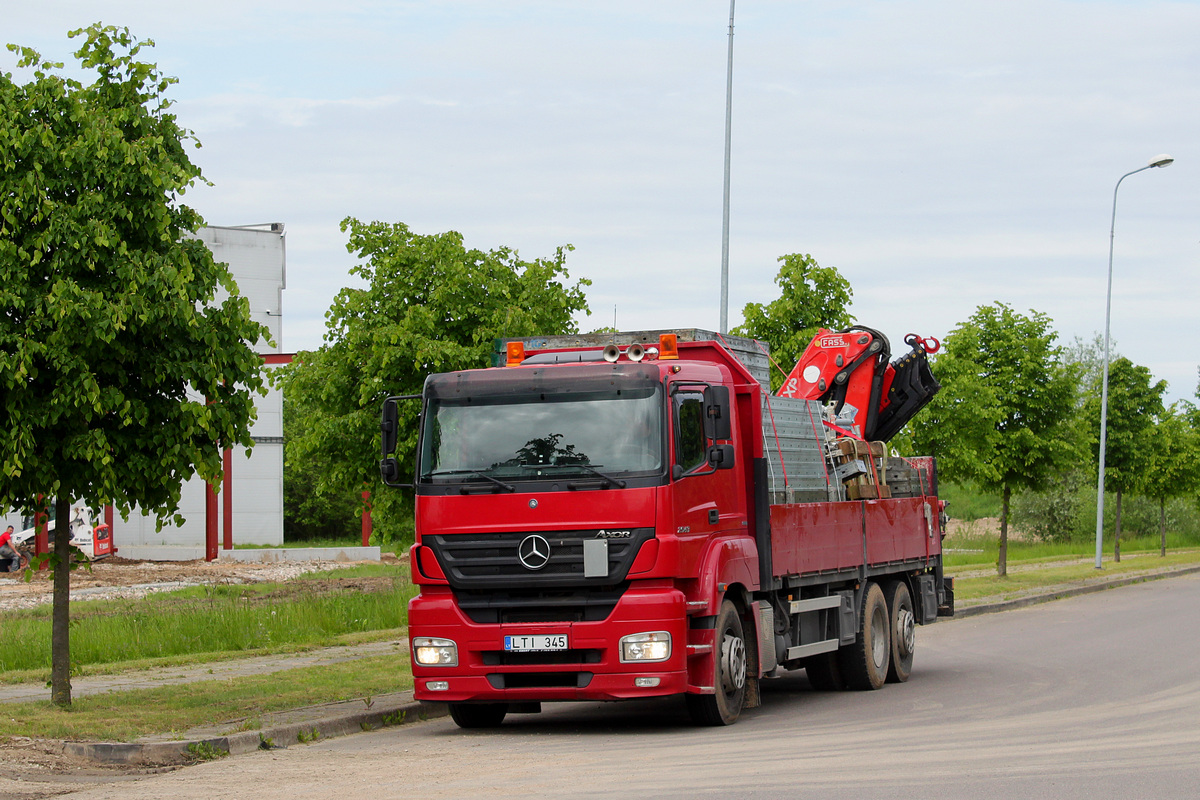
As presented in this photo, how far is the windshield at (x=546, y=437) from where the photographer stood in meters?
10.7

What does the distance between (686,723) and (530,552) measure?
2176 mm

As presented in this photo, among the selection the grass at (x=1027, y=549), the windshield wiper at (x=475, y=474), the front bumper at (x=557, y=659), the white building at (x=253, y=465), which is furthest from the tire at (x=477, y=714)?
the white building at (x=253, y=465)

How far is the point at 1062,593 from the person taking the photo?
29.4 meters

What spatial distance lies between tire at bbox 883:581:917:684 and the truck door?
452 cm

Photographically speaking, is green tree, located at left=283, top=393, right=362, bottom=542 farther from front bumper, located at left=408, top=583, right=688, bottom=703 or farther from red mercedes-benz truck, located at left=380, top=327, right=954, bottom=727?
front bumper, located at left=408, top=583, right=688, bottom=703

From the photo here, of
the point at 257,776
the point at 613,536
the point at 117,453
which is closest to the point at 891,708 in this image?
the point at 613,536

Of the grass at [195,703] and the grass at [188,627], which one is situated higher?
the grass at [195,703]

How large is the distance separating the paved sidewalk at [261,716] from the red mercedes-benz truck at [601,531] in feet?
2.51

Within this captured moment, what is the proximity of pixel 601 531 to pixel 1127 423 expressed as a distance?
38.2m

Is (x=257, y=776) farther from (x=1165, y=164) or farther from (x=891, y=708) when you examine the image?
(x=1165, y=164)

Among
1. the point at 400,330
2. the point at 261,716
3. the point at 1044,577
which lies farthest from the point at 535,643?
the point at 1044,577

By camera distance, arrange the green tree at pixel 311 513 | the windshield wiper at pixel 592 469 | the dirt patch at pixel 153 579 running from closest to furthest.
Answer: the windshield wiper at pixel 592 469, the dirt patch at pixel 153 579, the green tree at pixel 311 513

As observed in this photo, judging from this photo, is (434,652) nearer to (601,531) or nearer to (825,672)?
(601,531)

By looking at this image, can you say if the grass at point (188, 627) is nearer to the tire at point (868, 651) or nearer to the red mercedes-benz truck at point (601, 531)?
the red mercedes-benz truck at point (601, 531)
